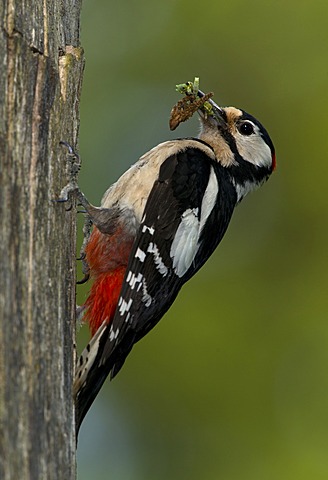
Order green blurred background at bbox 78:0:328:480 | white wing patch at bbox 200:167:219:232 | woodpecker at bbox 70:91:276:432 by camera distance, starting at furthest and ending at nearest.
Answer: green blurred background at bbox 78:0:328:480 → white wing patch at bbox 200:167:219:232 → woodpecker at bbox 70:91:276:432

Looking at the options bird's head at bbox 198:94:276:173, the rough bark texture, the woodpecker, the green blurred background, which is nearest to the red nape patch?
the woodpecker

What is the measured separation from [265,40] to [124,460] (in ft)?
10.0

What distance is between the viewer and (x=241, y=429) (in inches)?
227

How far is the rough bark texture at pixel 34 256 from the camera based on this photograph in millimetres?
2447

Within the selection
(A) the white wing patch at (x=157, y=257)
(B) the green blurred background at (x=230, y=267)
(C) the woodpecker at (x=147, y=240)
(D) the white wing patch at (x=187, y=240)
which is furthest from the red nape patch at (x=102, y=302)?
(B) the green blurred background at (x=230, y=267)

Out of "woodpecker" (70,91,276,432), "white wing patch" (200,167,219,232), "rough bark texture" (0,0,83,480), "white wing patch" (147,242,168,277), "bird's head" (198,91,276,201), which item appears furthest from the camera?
"bird's head" (198,91,276,201)

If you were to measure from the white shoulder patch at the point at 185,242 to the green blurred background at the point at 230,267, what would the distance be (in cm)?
169

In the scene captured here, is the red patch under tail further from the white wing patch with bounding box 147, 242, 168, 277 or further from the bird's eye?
the bird's eye

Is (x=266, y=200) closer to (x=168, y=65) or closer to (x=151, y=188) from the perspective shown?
(x=168, y=65)

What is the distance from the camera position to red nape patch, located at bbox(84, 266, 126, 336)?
13.3 feet

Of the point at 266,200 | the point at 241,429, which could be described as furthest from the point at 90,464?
the point at 266,200

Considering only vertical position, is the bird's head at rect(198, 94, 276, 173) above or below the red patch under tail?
above

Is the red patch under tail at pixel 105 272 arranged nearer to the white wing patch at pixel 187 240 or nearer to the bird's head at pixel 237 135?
the white wing patch at pixel 187 240

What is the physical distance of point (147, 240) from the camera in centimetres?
409
